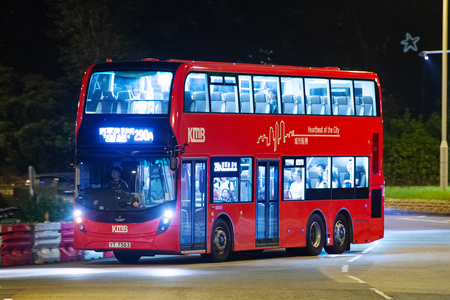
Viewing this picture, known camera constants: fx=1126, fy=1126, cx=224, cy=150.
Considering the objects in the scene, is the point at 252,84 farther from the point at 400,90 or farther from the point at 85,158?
the point at 400,90

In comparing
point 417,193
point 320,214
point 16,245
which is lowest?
point 16,245

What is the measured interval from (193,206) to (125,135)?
6.22 ft

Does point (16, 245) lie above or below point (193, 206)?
below

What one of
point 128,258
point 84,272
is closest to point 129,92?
point 128,258

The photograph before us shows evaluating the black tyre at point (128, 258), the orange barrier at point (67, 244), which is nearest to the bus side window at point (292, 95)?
the black tyre at point (128, 258)

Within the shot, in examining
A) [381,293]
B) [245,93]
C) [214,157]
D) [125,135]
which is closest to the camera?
[381,293]

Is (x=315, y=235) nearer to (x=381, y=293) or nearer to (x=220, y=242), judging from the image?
(x=220, y=242)

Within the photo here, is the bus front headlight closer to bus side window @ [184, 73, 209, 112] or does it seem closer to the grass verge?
bus side window @ [184, 73, 209, 112]

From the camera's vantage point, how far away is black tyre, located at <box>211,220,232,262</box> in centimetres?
2234

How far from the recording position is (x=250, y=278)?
18297mm

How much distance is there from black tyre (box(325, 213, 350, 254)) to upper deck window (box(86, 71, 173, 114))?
249 inches

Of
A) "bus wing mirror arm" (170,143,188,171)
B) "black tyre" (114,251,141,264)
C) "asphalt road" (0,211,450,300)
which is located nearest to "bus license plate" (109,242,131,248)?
"asphalt road" (0,211,450,300)

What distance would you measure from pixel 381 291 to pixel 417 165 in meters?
34.3

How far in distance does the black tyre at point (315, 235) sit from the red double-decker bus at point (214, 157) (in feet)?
0.09
